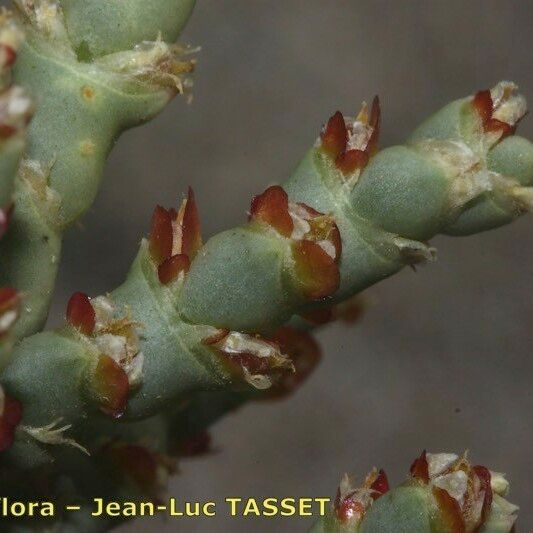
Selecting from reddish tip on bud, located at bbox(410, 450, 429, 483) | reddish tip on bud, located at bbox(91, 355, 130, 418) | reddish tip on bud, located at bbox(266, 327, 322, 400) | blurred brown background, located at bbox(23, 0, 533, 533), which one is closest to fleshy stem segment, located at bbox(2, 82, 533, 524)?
reddish tip on bud, located at bbox(91, 355, 130, 418)

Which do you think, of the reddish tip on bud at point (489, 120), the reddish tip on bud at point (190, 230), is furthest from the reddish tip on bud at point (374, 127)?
the reddish tip on bud at point (190, 230)

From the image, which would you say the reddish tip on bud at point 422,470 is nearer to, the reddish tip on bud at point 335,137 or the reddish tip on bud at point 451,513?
the reddish tip on bud at point 451,513

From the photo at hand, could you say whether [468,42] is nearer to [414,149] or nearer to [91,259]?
[91,259]

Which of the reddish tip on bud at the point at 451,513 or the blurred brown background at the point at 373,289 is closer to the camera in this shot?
the reddish tip on bud at the point at 451,513

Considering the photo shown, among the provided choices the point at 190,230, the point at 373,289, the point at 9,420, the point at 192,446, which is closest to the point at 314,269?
the point at 190,230

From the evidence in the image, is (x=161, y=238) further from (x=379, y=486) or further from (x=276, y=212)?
(x=379, y=486)

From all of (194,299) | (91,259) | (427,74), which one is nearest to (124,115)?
(194,299)

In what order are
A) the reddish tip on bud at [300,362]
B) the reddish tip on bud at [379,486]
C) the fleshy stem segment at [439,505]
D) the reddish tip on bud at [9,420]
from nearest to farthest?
the reddish tip on bud at [9,420] < the fleshy stem segment at [439,505] < the reddish tip on bud at [379,486] < the reddish tip on bud at [300,362]

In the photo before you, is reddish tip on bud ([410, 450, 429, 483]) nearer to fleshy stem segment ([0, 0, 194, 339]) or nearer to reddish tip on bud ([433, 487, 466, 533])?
reddish tip on bud ([433, 487, 466, 533])

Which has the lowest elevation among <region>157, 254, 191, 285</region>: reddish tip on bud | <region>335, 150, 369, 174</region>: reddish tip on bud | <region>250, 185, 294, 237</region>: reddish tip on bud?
<region>157, 254, 191, 285</region>: reddish tip on bud
